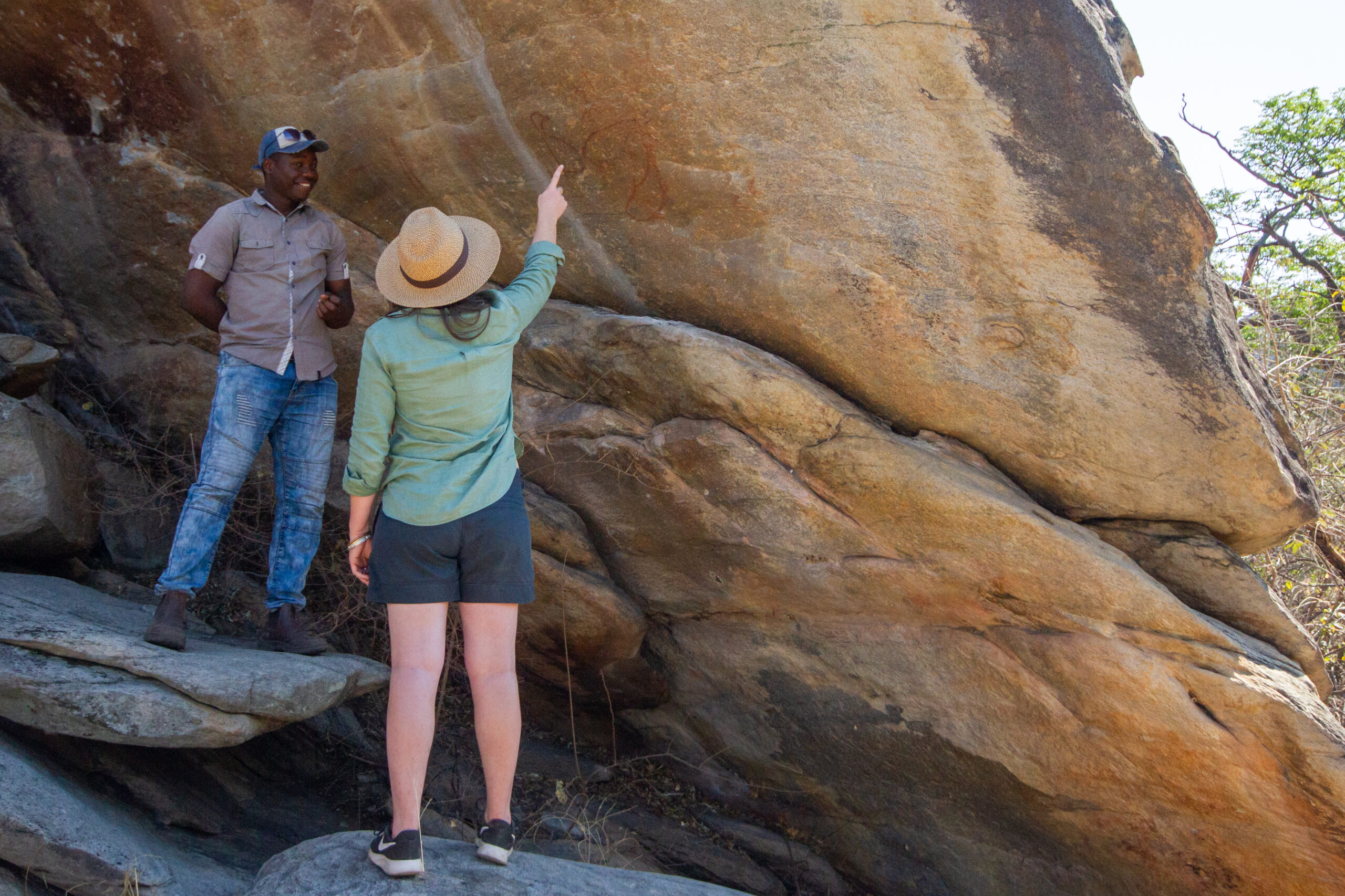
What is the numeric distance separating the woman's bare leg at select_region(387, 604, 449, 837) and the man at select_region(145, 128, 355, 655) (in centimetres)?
92

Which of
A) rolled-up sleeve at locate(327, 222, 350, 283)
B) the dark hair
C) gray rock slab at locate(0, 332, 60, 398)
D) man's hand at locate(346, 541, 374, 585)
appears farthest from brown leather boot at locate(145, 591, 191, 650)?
gray rock slab at locate(0, 332, 60, 398)

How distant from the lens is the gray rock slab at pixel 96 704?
248 centimetres

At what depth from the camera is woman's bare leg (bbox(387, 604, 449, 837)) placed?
2129 mm

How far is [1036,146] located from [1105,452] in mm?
1038

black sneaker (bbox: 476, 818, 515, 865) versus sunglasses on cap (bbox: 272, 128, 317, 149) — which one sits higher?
sunglasses on cap (bbox: 272, 128, 317, 149)

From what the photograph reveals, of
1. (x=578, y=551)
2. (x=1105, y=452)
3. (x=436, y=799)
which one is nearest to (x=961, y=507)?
(x=1105, y=452)

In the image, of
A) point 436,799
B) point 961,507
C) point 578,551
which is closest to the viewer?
point 961,507

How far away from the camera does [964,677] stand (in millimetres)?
3158

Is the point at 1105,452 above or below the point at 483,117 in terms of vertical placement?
below

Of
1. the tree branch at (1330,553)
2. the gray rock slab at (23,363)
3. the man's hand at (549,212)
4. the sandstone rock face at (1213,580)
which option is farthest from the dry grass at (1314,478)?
the gray rock slab at (23,363)

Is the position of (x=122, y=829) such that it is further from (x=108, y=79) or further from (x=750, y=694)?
(x=108, y=79)

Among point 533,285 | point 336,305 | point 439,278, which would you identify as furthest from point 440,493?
point 336,305

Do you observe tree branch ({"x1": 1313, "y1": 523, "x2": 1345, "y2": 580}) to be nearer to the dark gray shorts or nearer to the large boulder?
the dark gray shorts

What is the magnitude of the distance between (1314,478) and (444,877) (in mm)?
5222
